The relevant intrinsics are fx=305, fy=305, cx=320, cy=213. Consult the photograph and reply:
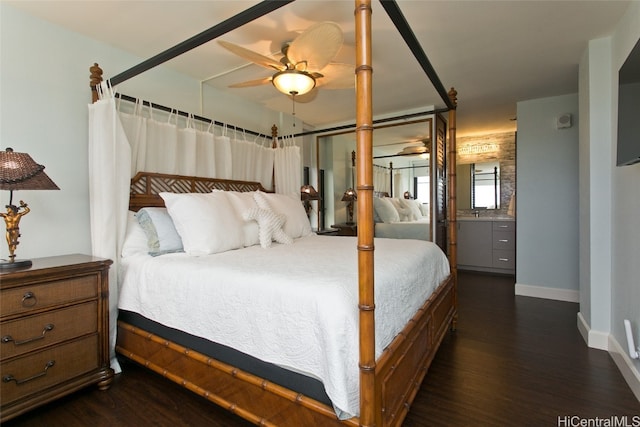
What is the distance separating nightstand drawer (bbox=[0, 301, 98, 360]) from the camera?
5.13 feet

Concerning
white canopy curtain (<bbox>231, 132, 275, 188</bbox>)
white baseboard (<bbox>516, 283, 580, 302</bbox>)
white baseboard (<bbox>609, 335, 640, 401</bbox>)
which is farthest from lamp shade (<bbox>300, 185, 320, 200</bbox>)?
white baseboard (<bbox>609, 335, 640, 401</bbox>)

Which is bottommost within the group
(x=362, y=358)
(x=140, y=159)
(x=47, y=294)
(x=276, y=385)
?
(x=276, y=385)

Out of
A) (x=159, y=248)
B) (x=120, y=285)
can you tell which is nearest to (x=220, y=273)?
(x=159, y=248)

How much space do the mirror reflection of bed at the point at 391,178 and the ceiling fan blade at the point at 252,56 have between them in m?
2.00

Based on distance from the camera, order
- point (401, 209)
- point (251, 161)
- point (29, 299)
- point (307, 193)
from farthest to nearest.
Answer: point (401, 209), point (307, 193), point (251, 161), point (29, 299)

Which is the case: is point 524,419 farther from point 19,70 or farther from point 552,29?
point 19,70

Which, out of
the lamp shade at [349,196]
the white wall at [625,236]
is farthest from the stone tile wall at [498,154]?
the white wall at [625,236]

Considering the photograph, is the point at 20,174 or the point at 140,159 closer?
the point at 20,174

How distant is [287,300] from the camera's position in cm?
131

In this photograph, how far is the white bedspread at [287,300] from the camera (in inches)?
46.7

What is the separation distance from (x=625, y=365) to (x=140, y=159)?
3.88 meters

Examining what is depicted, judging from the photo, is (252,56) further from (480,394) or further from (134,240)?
(480,394)

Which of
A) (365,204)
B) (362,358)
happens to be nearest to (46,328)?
(362,358)

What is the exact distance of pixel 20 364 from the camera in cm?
160
